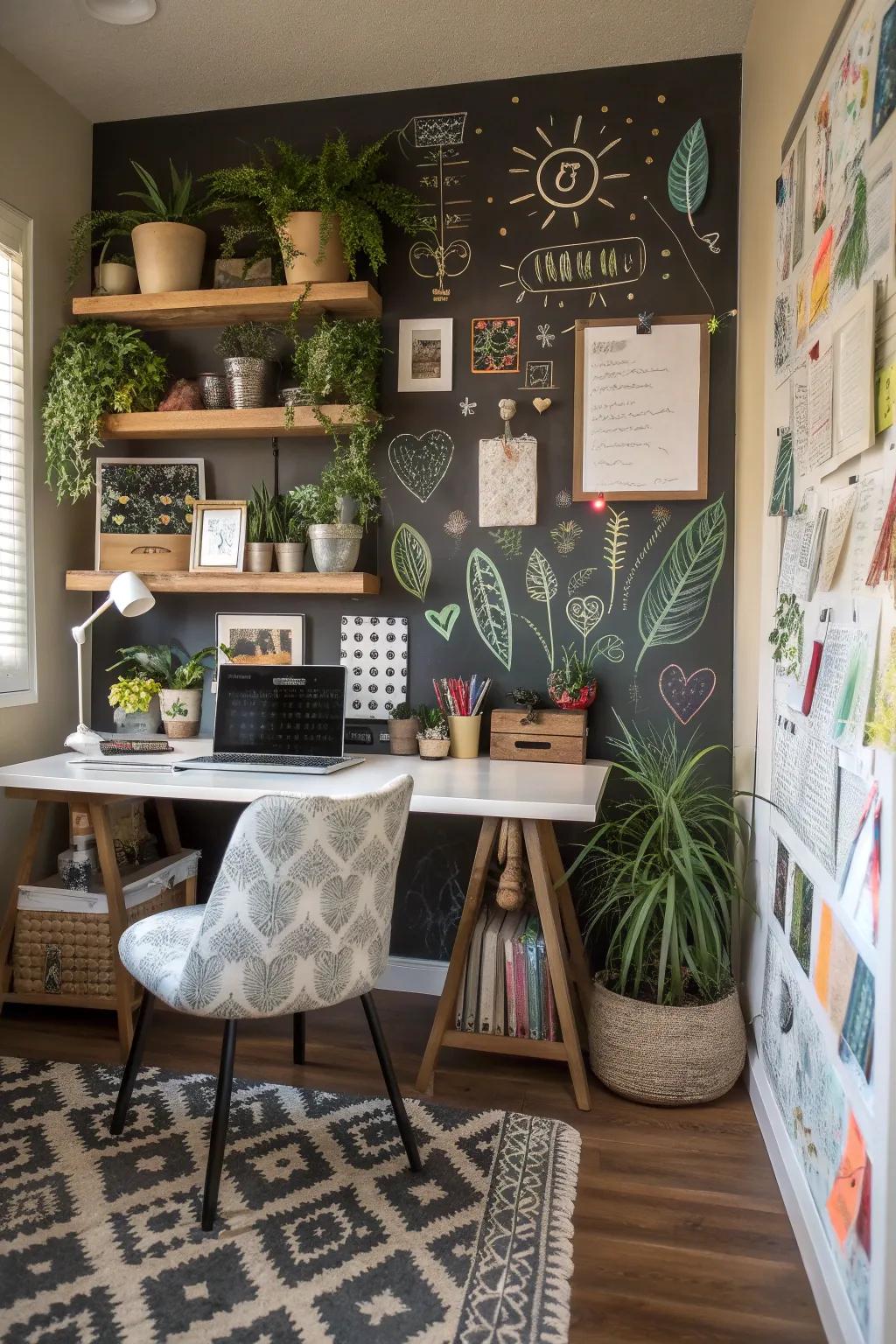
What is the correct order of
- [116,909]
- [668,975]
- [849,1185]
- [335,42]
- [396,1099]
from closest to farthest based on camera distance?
[849,1185] < [396,1099] < [668,975] < [116,909] < [335,42]

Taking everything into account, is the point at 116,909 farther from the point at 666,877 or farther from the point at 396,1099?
the point at 666,877

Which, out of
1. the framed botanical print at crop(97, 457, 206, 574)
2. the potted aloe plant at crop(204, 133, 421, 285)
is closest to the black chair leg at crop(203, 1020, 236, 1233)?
the framed botanical print at crop(97, 457, 206, 574)

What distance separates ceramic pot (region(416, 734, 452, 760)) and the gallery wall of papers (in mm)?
917

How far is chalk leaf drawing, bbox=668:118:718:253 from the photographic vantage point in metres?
2.68

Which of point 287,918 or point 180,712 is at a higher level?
point 180,712

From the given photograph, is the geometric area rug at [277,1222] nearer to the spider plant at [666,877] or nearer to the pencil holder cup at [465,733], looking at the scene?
the spider plant at [666,877]

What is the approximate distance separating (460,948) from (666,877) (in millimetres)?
519

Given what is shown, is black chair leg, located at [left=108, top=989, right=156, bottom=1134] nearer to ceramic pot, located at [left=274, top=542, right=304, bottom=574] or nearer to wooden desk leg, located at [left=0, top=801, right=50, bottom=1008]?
wooden desk leg, located at [left=0, top=801, right=50, bottom=1008]

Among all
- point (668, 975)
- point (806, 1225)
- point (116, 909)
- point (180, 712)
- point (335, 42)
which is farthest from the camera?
point (180, 712)

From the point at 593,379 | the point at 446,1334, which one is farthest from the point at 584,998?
the point at 593,379

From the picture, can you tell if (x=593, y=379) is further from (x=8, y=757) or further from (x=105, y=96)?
(x=8, y=757)

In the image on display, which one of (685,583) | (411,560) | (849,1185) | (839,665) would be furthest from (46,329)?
(849,1185)

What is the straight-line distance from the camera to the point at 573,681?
8.93ft

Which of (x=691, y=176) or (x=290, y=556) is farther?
(x=290, y=556)
